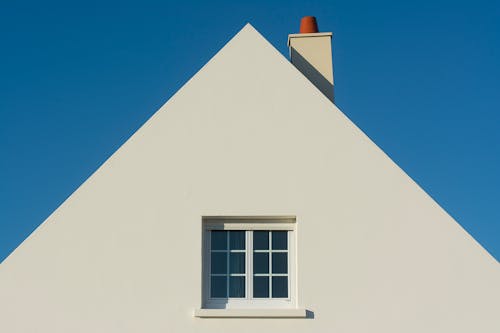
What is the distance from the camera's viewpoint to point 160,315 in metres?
9.40

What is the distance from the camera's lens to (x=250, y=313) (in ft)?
30.9

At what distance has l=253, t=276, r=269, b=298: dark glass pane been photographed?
32.2ft

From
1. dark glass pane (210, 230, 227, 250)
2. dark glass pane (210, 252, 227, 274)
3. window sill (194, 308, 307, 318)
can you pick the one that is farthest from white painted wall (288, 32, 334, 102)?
window sill (194, 308, 307, 318)

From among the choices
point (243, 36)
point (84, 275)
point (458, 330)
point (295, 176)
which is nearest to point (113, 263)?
point (84, 275)

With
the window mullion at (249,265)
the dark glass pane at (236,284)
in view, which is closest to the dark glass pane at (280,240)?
the window mullion at (249,265)

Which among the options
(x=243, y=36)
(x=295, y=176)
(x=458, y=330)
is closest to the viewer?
(x=458, y=330)

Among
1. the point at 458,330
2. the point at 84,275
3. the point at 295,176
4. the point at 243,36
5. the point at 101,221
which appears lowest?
the point at 458,330

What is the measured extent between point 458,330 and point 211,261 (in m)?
3.35

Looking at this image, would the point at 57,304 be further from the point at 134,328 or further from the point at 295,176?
the point at 295,176

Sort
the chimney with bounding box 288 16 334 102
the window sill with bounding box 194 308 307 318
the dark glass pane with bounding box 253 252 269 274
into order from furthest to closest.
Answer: the chimney with bounding box 288 16 334 102 < the dark glass pane with bounding box 253 252 269 274 < the window sill with bounding box 194 308 307 318

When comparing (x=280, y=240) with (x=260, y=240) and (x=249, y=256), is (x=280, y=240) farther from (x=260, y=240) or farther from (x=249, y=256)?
(x=249, y=256)

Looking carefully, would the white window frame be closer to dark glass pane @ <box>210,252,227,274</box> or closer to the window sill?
dark glass pane @ <box>210,252,227,274</box>

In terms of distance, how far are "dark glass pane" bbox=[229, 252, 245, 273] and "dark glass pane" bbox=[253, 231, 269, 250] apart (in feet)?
0.76

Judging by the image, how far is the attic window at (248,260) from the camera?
9.80m
